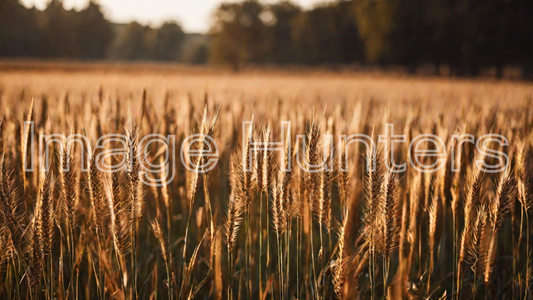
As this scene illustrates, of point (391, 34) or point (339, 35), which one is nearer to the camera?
point (391, 34)

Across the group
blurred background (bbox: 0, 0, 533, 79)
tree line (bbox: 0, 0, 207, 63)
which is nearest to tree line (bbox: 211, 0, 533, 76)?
blurred background (bbox: 0, 0, 533, 79)

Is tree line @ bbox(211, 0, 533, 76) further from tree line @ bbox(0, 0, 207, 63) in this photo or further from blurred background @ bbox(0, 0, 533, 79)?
tree line @ bbox(0, 0, 207, 63)

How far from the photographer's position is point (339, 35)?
1633 inches

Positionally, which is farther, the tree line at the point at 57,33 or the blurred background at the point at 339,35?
the tree line at the point at 57,33

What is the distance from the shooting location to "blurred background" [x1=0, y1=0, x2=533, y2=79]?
73.5ft

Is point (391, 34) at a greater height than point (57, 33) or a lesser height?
lesser

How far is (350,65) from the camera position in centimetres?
4069

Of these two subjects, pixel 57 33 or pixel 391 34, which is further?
pixel 57 33

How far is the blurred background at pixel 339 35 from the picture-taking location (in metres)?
22.4

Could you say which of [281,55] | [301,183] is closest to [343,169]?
[301,183]

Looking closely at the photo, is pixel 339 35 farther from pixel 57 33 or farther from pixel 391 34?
pixel 57 33

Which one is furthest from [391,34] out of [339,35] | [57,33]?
[57,33]

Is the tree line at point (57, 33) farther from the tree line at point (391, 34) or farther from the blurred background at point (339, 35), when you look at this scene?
the tree line at point (391, 34)

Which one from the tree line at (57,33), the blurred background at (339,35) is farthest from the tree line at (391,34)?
the tree line at (57,33)
